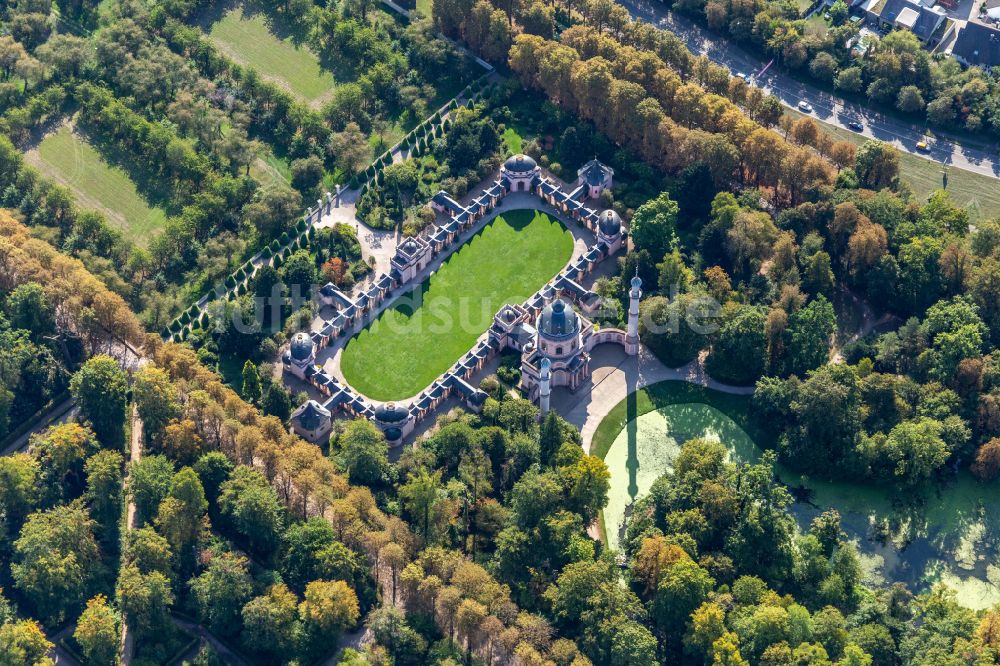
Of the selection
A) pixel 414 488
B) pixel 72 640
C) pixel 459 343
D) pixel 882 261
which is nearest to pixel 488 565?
pixel 414 488

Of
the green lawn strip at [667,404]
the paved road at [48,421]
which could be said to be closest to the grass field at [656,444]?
the green lawn strip at [667,404]

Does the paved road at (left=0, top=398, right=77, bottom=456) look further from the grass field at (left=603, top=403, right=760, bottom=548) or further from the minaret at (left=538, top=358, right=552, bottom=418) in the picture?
the grass field at (left=603, top=403, right=760, bottom=548)

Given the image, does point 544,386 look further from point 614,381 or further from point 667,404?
point 667,404

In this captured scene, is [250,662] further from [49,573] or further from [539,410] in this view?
[539,410]

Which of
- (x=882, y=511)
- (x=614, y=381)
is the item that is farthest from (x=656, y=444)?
(x=882, y=511)

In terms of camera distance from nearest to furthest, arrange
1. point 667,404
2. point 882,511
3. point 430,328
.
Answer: point 882,511 < point 667,404 < point 430,328

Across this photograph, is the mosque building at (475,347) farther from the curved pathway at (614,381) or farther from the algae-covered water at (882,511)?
the algae-covered water at (882,511)
